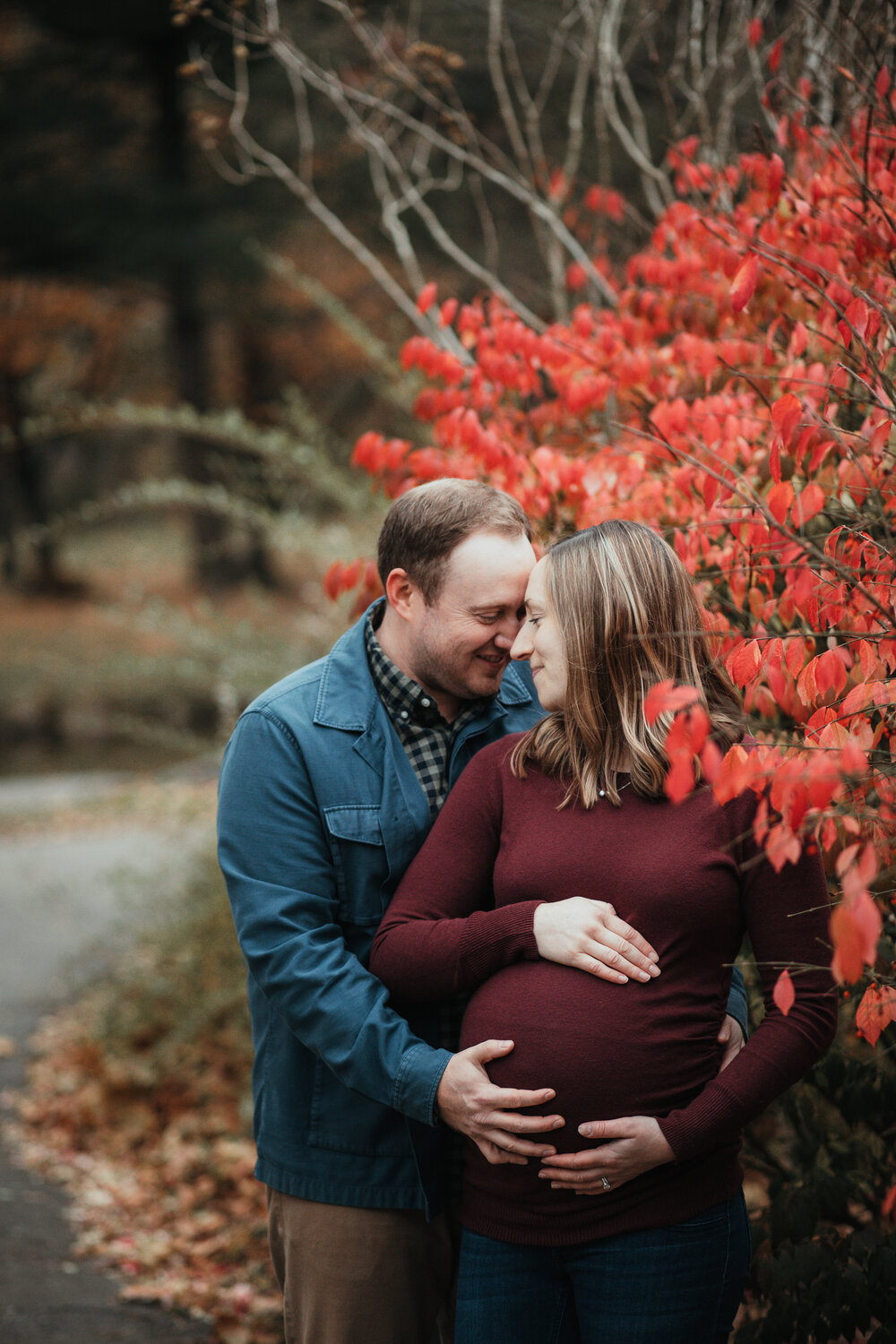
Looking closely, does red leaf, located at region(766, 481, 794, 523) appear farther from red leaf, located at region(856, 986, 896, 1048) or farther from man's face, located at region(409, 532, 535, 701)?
red leaf, located at region(856, 986, 896, 1048)

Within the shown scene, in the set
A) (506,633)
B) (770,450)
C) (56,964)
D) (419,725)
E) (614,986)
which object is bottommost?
(56,964)

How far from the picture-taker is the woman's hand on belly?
201 cm

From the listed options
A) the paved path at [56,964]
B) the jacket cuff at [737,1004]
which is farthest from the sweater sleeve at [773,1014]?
the paved path at [56,964]

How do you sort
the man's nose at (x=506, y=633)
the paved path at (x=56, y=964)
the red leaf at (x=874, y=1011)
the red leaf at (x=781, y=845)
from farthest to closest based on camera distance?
the paved path at (x=56, y=964)
the man's nose at (x=506, y=633)
the red leaf at (x=874, y=1011)
the red leaf at (x=781, y=845)

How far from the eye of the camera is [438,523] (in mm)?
2480

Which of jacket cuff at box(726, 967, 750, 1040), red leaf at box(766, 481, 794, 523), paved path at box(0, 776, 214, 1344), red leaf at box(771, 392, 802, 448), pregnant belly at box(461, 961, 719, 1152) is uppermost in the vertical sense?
red leaf at box(771, 392, 802, 448)

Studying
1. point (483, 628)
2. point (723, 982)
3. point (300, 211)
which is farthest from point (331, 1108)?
point (300, 211)

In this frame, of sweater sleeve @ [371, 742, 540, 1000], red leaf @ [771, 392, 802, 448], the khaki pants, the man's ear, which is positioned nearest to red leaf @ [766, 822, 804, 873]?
sweater sleeve @ [371, 742, 540, 1000]

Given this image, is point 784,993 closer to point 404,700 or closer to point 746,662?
point 746,662

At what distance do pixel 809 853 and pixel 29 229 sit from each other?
16.1 meters

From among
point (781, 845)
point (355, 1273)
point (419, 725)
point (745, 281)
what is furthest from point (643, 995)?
point (745, 281)

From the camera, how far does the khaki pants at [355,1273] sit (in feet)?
7.86

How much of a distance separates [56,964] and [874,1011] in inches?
262

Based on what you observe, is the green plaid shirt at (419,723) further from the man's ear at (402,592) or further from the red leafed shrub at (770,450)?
the red leafed shrub at (770,450)
